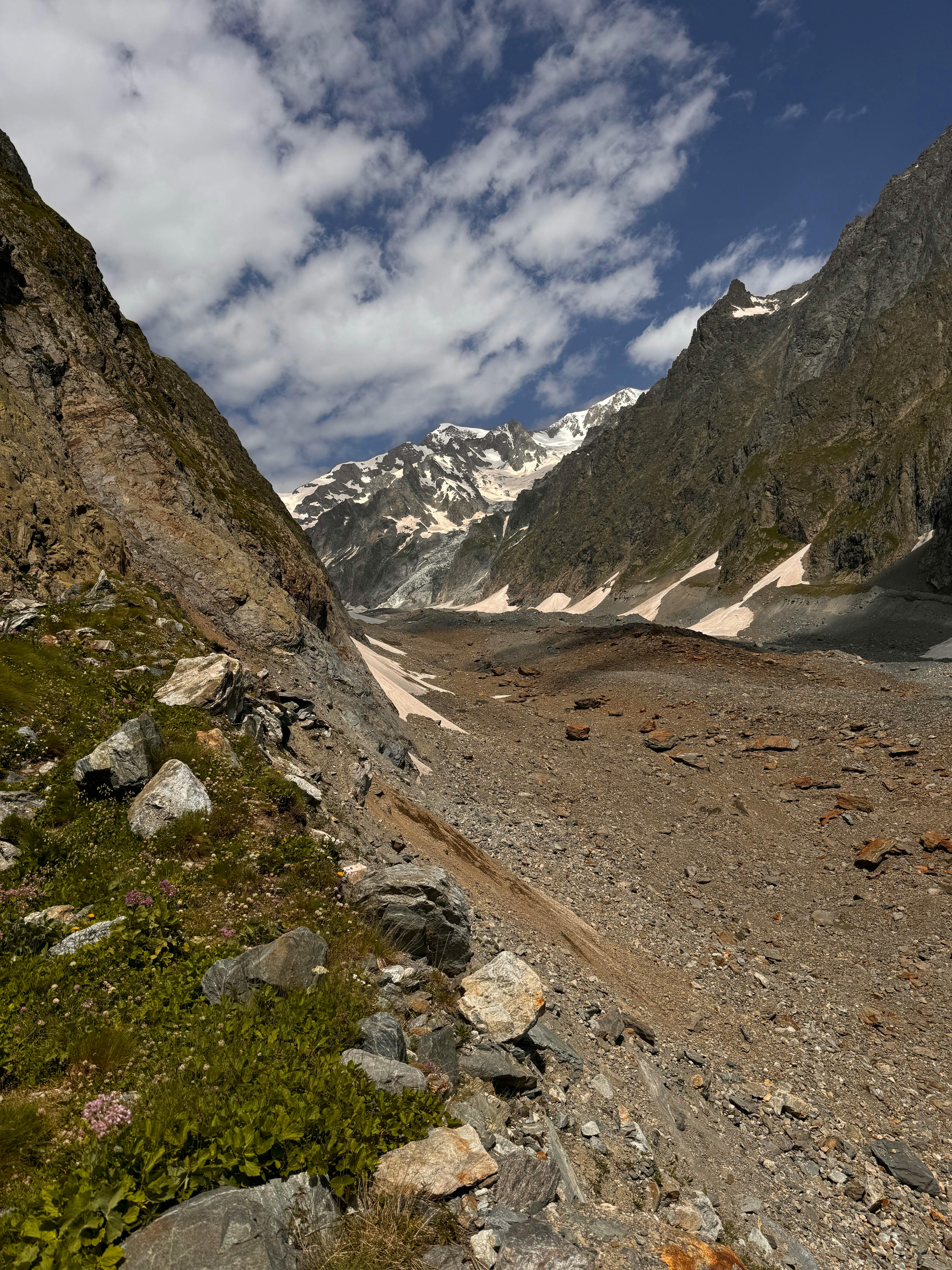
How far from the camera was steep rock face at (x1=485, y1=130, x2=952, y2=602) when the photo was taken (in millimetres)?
79500

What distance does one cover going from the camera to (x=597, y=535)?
144625mm

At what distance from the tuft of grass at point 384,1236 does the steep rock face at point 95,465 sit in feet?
40.4

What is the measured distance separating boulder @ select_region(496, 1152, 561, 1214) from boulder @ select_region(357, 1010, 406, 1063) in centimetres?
115

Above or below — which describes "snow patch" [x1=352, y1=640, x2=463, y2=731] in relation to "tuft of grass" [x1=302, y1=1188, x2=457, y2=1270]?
above

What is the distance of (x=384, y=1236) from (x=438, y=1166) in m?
0.69

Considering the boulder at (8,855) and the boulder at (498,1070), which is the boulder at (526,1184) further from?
the boulder at (8,855)

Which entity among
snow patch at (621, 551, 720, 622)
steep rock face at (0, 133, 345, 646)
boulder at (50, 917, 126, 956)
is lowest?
snow patch at (621, 551, 720, 622)

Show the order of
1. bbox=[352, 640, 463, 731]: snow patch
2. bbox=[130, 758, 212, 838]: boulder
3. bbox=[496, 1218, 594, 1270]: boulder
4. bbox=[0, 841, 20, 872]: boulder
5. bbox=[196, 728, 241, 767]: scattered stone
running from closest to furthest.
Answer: bbox=[496, 1218, 594, 1270]: boulder → bbox=[0, 841, 20, 872]: boulder → bbox=[130, 758, 212, 838]: boulder → bbox=[196, 728, 241, 767]: scattered stone → bbox=[352, 640, 463, 731]: snow patch

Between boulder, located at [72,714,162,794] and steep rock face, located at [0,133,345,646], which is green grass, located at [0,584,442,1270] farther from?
steep rock face, located at [0,133,345,646]

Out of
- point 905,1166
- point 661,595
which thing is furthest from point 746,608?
point 905,1166

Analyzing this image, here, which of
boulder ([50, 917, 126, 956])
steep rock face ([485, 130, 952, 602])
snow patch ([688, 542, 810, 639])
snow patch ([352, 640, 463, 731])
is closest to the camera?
boulder ([50, 917, 126, 956])

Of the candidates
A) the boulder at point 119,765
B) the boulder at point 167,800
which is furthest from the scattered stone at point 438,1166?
the boulder at point 119,765

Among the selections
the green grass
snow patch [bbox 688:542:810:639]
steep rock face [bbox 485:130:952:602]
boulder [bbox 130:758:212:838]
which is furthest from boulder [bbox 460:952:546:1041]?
snow patch [bbox 688:542:810:639]

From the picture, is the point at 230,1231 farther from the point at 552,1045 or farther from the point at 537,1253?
the point at 552,1045
